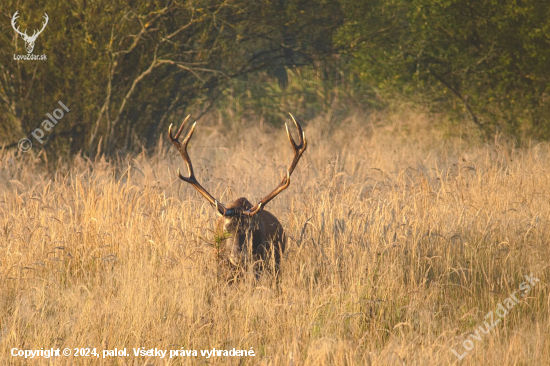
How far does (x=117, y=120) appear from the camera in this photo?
9945mm

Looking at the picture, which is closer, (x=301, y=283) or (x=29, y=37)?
(x=301, y=283)

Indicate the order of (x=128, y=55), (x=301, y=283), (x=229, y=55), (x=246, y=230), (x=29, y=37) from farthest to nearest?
(x=229, y=55) → (x=128, y=55) → (x=29, y=37) → (x=301, y=283) → (x=246, y=230)

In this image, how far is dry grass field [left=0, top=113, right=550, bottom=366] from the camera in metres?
3.96

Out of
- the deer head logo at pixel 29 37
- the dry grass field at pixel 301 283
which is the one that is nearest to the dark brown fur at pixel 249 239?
the dry grass field at pixel 301 283

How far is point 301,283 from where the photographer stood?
4852 millimetres

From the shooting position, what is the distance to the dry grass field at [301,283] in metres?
3.96

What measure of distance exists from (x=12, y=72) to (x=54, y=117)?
3.05 feet

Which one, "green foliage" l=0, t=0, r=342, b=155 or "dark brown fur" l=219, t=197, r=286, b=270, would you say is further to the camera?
"green foliage" l=0, t=0, r=342, b=155

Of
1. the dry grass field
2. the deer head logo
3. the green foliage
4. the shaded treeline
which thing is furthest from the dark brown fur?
the deer head logo

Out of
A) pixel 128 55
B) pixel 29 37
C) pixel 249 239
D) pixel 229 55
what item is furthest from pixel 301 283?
pixel 229 55

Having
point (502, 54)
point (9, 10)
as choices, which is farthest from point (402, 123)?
point (9, 10)

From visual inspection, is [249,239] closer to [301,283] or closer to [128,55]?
[301,283]

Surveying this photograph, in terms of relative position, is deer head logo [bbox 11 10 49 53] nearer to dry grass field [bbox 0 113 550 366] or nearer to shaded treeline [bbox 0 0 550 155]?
shaded treeline [bbox 0 0 550 155]

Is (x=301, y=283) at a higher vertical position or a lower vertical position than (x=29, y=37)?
lower
